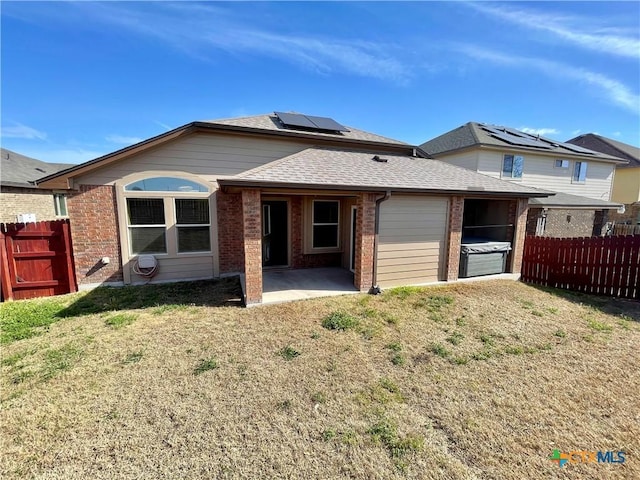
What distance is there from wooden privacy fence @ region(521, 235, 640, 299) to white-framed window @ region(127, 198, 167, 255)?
10.7 m

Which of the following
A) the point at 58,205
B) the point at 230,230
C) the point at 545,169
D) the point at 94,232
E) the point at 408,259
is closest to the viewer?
the point at 94,232

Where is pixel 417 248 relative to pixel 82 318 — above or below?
above

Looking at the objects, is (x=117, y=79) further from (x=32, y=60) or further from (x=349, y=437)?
(x=349, y=437)

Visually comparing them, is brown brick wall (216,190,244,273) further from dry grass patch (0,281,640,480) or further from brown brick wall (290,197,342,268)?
dry grass patch (0,281,640,480)

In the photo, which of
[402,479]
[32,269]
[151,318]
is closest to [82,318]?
[151,318]

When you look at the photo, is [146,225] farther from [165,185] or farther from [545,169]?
[545,169]

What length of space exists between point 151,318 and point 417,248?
250 inches

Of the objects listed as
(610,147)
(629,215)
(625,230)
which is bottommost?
(625,230)

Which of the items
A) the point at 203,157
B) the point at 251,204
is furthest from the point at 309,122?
the point at 251,204

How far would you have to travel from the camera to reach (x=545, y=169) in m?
16.4

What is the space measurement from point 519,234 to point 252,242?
25.7ft

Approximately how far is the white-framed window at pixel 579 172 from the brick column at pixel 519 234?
14061 millimetres

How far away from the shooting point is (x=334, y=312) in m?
5.61

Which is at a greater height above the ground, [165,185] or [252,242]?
[165,185]
